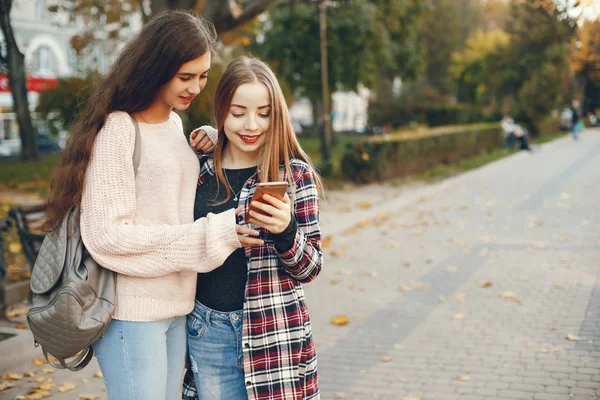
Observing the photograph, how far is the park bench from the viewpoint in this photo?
618cm

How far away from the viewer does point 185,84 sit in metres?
2.24

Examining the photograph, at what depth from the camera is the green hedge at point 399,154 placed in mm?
16750

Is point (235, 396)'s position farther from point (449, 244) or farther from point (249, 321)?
point (449, 244)

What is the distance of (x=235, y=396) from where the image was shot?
Answer: 2412 millimetres

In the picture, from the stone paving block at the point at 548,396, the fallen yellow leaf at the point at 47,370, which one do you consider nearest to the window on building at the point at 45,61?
the fallen yellow leaf at the point at 47,370

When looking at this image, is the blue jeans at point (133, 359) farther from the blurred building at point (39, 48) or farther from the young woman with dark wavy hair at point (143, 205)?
the blurred building at point (39, 48)

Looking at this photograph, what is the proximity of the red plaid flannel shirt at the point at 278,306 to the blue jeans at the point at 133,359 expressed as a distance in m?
0.29

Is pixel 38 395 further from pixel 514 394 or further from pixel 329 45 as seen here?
pixel 329 45

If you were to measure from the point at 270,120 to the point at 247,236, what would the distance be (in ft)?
1.43

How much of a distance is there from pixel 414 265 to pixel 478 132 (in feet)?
65.5

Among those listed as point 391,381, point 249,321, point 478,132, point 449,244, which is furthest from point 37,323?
point 478,132

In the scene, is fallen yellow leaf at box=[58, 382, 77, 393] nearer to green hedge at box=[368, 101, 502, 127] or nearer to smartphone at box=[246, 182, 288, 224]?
smartphone at box=[246, 182, 288, 224]

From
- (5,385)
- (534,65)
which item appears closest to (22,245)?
(5,385)

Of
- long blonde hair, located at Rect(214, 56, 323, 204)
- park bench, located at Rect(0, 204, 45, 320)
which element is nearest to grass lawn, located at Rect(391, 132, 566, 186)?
park bench, located at Rect(0, 204, 45, 320)
